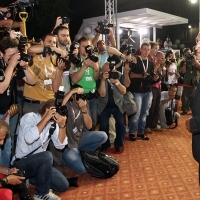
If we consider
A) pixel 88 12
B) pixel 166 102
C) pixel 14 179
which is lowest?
pixel 166 102

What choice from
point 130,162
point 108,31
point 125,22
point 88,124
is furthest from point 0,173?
point 125,22

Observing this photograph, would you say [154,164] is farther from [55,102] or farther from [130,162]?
[55,102]

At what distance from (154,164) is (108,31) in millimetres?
2108

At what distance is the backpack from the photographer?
3588 millimetres

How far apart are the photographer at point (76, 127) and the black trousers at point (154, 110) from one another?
2.12 metres

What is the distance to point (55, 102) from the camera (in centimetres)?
292

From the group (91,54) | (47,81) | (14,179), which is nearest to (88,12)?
(91,54)

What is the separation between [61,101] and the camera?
2.92m

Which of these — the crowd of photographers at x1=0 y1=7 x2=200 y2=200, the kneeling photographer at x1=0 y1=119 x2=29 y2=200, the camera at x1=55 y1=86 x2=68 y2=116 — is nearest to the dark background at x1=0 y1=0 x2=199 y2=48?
the crowd of photographers at x1=0 y1=7 x2=200 y2=200

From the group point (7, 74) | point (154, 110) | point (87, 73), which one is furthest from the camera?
point (154, 110)

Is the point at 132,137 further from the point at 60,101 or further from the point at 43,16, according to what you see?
the point at 43,16

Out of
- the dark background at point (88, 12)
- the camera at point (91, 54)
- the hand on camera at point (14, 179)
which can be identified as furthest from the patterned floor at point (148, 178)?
the dark background at point (88, 12)

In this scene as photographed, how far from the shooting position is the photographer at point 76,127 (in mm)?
3562

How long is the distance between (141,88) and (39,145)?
252 centimetres
